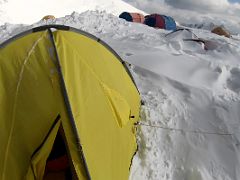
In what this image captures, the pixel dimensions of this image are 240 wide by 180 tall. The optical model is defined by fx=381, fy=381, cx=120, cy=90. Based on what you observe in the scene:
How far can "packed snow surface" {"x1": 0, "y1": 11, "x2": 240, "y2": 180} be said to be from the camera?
17.5 feet

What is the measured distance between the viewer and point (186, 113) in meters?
6.43

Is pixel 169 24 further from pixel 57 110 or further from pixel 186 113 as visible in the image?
pixel 57 110

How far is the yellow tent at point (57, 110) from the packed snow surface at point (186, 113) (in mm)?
812

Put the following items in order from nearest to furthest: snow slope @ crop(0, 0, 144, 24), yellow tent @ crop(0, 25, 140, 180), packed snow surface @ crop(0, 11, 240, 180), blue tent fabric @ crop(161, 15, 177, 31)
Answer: yellow tent @ crop(0, 25, 140, 180) → packed snow surface @ crop(0, 11, 240, 180) → blue tent fabric @ crop(161, 15, 177, 31) → snow slope @ crop(0, 0, 144, 24)

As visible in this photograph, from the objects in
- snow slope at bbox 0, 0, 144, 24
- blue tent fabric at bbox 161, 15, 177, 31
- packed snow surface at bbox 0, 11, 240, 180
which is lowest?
snow slope at bbox 0, 0, 144, 24

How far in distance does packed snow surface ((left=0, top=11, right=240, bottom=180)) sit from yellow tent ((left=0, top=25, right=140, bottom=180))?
81 centimetres

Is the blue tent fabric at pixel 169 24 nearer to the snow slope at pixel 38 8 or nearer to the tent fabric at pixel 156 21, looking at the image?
the tent fabric at pixel 156 21

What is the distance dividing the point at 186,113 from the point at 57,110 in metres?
2.94

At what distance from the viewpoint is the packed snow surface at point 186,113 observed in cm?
533

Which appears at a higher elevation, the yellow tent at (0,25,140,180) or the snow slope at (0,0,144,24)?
the yellow tent at (0,25,140,180)

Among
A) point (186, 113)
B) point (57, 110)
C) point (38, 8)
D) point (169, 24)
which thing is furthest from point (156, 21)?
point (38, 8)

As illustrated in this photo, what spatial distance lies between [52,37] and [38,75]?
0.56 m

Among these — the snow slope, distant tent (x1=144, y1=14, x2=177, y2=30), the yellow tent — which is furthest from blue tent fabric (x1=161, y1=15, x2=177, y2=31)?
the yellow tent

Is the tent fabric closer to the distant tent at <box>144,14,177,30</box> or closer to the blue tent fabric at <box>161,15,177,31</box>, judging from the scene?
the distant tent at <box>144,14,177,30</box>
